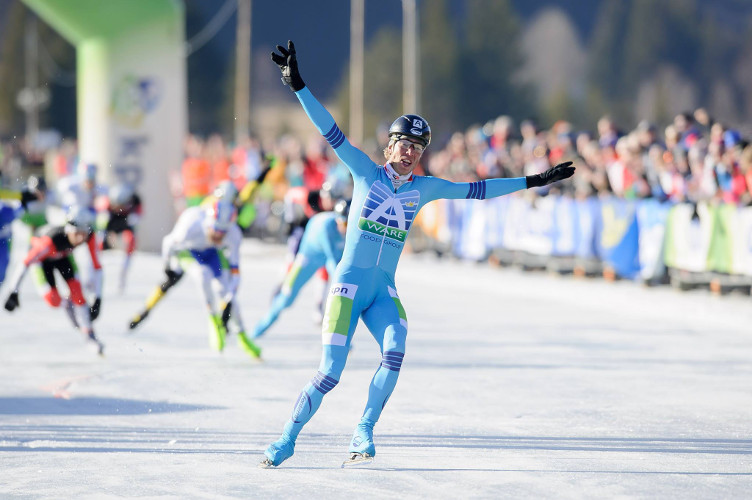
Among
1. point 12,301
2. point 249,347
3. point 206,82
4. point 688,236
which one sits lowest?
point 249,347

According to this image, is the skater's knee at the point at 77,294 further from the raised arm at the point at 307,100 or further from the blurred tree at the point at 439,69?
the blurred tree at the point at 439,69

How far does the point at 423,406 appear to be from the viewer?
8.33 meters

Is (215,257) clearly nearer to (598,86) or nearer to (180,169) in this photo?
(180,169)

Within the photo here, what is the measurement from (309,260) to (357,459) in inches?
212

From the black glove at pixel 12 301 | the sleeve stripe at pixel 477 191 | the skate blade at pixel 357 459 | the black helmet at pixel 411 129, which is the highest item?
the black helmet at pixel 411 129

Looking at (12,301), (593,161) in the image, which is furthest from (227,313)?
(593,161)

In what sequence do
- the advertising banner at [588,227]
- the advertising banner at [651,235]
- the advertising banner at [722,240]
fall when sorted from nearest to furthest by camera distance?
the advertising banner at [722,240] → the advertising banner at [651,235] → the advertising banner at [588,227]

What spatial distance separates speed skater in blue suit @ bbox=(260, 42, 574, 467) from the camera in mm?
6379

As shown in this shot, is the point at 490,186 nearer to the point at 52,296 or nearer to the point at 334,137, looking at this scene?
the point at 334,137

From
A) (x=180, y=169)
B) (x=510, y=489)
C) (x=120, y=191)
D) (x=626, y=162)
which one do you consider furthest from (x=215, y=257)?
(x=180, y=169)

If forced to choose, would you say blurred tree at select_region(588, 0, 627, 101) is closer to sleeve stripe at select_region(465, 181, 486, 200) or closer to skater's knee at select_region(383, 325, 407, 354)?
sleeve stripe at select_region(465, 181, 486, 200)

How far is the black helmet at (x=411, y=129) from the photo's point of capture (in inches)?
255

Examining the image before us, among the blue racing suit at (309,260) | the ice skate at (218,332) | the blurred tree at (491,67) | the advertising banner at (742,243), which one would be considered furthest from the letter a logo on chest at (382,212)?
the blurred tree at (491,67)

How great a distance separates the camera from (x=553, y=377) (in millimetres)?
9625
